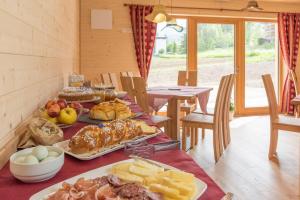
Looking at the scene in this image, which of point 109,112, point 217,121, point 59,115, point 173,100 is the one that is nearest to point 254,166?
point 217,121

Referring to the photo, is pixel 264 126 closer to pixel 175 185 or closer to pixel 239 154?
pixel 239 154

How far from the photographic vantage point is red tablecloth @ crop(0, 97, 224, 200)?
0.66 meters

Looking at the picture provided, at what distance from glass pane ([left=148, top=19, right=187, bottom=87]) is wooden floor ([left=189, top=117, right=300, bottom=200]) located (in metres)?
1.59

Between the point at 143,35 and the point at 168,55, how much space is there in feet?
2.36

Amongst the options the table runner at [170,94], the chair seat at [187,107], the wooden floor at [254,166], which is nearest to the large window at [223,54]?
the chair seat at [187,107]

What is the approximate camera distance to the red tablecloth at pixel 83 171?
2.16 ft

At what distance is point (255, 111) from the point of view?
5895 millimetres

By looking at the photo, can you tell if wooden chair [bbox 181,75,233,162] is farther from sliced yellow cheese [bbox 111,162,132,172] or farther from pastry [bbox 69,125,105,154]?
sliced yellow cheese [bbox 111,162,132,172]

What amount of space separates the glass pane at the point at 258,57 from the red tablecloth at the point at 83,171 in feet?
17.7

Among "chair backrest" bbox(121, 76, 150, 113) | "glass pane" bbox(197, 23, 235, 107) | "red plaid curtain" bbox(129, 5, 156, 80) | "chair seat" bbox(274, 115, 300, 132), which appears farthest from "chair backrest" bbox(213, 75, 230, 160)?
"glass pane" bbox(197, 23, 235, 107)

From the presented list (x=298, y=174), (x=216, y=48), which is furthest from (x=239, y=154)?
(x=216, y=48)

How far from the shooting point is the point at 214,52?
5.67m

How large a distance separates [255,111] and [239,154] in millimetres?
2815

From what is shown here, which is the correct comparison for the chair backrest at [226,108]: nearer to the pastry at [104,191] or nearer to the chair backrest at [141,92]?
the chair backrest at [141,92]
